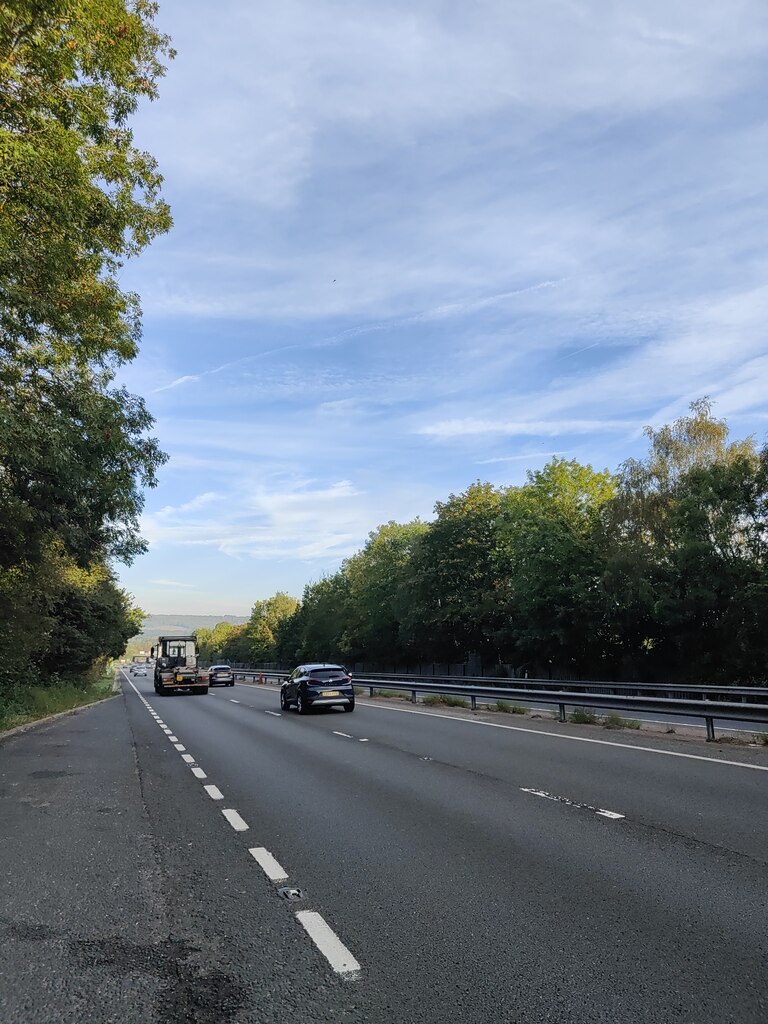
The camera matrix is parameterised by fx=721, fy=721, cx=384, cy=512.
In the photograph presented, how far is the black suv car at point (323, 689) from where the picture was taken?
22.0 m

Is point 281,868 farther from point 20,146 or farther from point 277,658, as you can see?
point 277,658

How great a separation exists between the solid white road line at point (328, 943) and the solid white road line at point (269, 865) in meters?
0.86

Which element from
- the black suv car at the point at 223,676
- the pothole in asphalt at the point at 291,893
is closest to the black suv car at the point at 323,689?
the pothole in asphalt at the point at 291,893

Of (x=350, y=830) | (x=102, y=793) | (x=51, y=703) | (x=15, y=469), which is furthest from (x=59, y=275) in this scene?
(x=51, y=703)

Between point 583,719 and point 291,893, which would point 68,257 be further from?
point 583,719

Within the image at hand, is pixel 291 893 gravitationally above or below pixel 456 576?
below

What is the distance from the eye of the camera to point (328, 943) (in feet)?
13.7

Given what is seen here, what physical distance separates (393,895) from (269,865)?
1.31m

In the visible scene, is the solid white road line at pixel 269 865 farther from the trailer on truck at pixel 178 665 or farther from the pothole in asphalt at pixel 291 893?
the trailer on truck at pixel 178 665

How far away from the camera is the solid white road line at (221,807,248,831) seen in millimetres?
7243

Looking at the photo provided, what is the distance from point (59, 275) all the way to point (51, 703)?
1971 cm

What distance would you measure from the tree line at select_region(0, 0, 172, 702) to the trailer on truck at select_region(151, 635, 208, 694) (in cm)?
2349

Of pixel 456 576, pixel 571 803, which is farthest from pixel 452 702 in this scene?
pixel 456 576

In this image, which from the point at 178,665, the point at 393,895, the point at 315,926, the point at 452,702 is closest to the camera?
the point at 315,926
